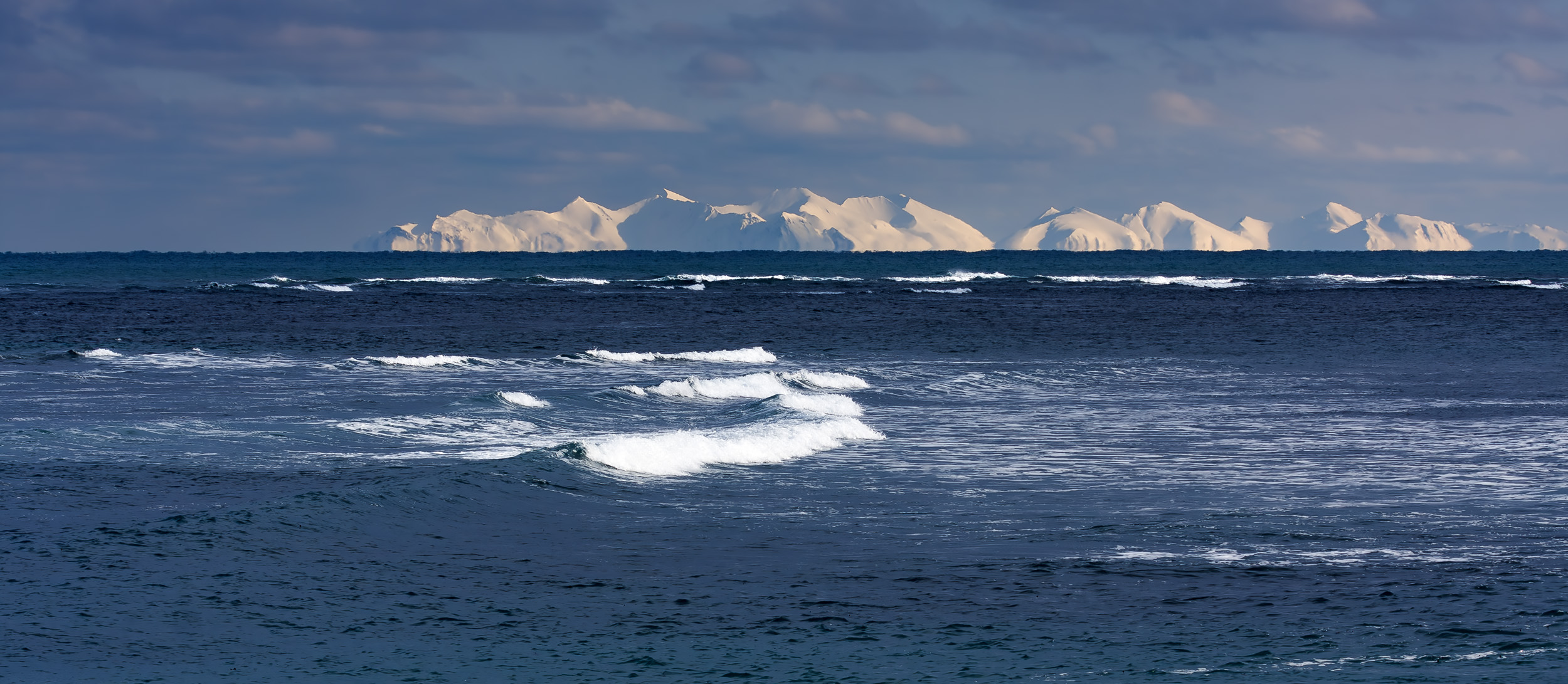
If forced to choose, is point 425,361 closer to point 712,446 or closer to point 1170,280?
point 712,446

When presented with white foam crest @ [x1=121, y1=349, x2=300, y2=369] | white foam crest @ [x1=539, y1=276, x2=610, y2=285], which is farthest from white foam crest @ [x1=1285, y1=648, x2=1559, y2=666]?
white foam crest @ [x1=539, y1=276, x2=610, y2=285]

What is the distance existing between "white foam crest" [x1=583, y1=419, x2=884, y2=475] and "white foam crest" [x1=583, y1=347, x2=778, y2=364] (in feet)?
44.4

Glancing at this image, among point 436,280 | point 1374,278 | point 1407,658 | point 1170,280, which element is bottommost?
point 1407,658

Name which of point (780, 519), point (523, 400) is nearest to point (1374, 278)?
point (523, 400)

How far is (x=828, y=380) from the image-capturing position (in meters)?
26.7

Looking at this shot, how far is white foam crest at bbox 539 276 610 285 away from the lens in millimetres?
91750

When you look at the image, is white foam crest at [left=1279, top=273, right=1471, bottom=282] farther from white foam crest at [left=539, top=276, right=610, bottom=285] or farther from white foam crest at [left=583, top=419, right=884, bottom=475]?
white foam crest at [left=583, top=419, right=884, bottom=475]

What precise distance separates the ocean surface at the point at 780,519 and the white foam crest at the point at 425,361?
0.18 meters

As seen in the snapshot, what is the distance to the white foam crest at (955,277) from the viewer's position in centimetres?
9919

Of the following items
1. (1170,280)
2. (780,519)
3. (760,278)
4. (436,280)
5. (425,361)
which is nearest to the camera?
(780,519)

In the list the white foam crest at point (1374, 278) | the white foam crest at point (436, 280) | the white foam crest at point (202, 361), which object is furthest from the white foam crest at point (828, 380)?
the white foam crest at point (1374, 278)

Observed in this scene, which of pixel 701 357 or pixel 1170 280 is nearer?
pixel 701 357

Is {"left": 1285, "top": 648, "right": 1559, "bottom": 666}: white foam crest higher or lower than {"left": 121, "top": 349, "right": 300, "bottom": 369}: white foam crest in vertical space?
lower

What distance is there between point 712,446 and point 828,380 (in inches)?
398
